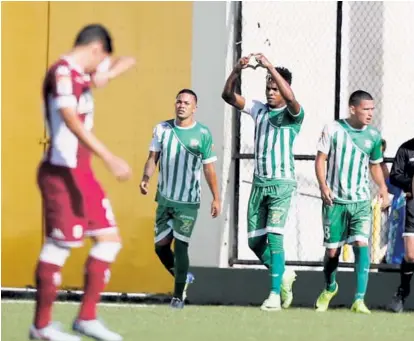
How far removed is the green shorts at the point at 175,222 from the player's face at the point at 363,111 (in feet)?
5.53

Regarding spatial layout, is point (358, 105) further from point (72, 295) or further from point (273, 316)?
point (72, 295)

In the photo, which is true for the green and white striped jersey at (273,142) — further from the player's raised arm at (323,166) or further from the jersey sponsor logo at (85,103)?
the jersey sponsor logo at (85,103)

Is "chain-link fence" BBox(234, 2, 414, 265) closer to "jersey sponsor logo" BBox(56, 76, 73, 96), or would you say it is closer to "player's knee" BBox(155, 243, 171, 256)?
"player's knee" BBox(155, 243, 171, 256)

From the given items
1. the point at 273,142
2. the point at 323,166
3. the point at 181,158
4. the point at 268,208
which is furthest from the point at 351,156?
the point at 181,158

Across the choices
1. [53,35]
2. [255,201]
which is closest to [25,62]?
[53,35]

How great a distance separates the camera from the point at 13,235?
1362 cm

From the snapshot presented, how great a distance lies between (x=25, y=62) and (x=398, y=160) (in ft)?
12.9

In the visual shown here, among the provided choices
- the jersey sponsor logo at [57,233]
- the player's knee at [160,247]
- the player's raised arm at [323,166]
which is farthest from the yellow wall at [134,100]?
the jersey sponsor logo at [57,233]

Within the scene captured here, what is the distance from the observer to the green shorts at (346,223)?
471 inches

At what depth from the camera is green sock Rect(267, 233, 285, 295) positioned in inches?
468

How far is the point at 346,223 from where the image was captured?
12.0 m

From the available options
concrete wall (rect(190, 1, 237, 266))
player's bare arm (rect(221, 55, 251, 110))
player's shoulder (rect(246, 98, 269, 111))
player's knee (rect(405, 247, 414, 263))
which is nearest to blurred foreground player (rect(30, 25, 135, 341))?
player's bare arm (rect(221, 55, 251, 110))

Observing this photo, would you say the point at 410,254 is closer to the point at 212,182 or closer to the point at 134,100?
the point at 212,182

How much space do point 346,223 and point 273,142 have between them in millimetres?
985
